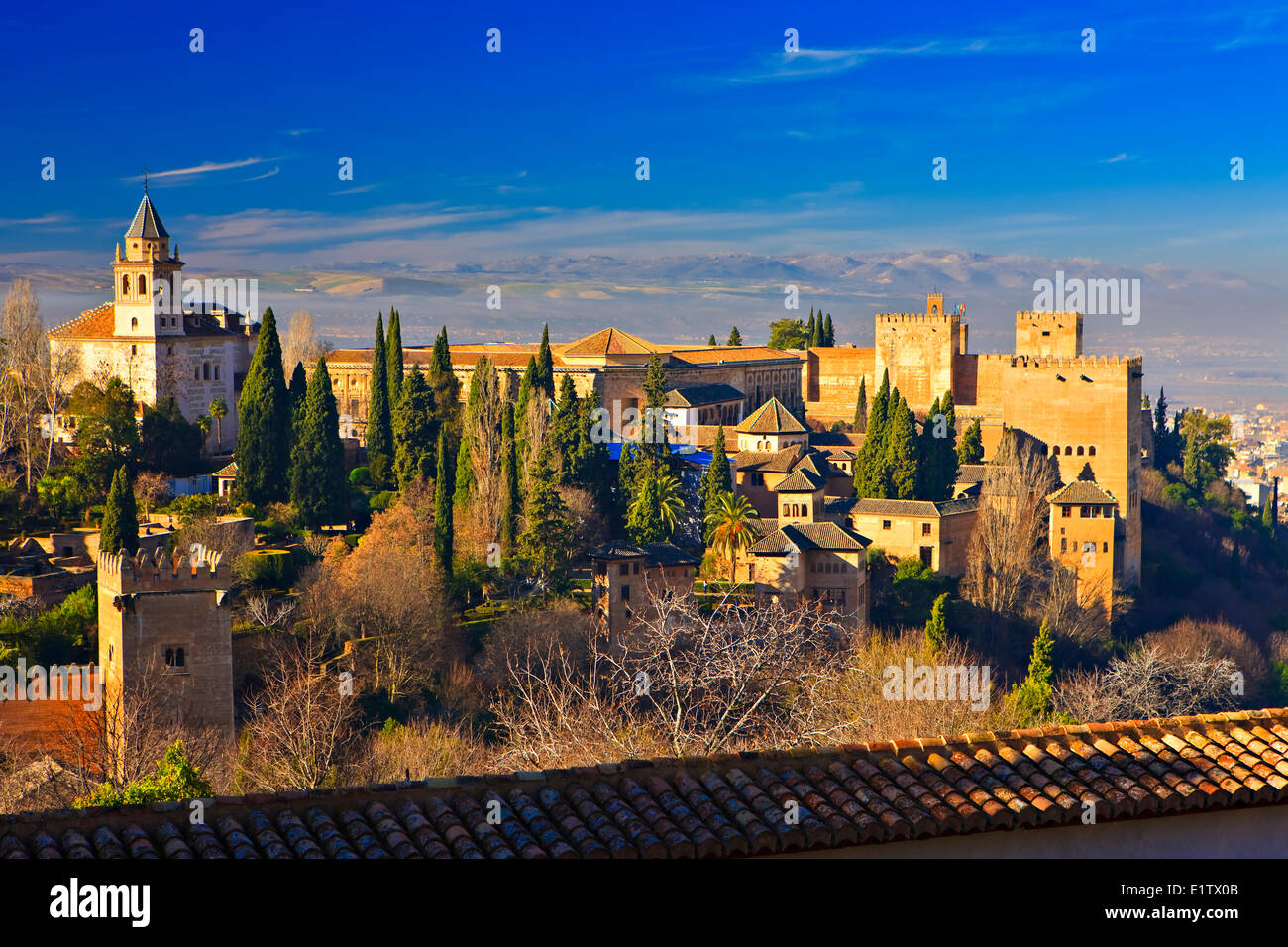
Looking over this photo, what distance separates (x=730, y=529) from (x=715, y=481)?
1.98 meters

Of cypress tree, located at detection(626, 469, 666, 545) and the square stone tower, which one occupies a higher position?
A: cypress tree, located at detection(626, 469, 666, 545)

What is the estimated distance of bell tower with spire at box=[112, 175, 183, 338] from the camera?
1455 inches

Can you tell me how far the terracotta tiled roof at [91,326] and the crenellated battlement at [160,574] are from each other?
12.5 m

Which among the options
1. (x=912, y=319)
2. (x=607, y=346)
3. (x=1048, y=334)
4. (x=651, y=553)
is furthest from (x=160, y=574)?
(x=1048, y=334)

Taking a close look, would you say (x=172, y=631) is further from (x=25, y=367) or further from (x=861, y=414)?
(x=861, y=414)

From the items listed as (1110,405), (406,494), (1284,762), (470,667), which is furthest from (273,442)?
(1284,762)

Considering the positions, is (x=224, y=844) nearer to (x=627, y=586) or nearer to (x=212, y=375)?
(x=627, y=586)

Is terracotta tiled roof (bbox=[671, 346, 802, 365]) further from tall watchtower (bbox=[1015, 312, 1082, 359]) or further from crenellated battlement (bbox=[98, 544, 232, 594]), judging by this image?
crenellated battlement (bbox=[98, 544, 232, 594])

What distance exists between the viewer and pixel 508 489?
34.0 m

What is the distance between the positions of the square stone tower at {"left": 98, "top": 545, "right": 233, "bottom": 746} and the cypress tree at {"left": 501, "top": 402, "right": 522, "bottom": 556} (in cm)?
831

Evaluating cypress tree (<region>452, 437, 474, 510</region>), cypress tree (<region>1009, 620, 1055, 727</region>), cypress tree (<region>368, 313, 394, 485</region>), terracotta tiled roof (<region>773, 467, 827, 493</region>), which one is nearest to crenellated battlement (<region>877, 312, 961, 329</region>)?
terracotta tiled roof (<region>773, 467, 827, 493</region>)

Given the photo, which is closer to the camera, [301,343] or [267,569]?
[267,569]

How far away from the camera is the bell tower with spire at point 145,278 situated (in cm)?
3697

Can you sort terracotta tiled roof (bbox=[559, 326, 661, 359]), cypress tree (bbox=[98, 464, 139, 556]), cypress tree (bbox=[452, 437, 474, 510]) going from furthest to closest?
terracotta tiled roof (bbox=[559, 326, 661, 359]) < cypress tree (bbox=[452, 437, 474, 510]) < cypress tree (bbox=[98, 464, 139, 556])
